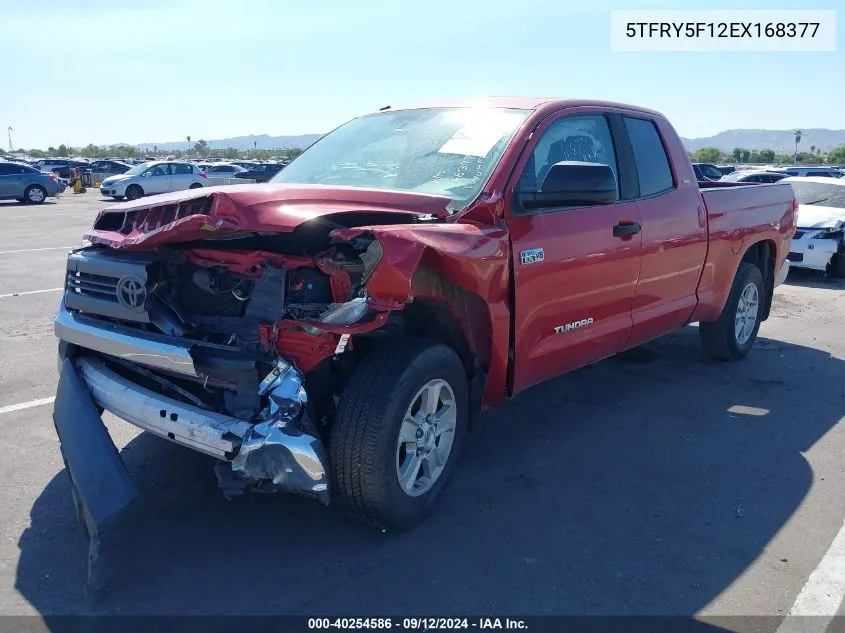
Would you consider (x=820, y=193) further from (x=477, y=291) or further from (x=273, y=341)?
(x=273, y=341)

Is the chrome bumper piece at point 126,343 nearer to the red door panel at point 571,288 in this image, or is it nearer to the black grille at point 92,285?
the black grille at point 92,285

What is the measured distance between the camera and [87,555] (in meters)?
3.40

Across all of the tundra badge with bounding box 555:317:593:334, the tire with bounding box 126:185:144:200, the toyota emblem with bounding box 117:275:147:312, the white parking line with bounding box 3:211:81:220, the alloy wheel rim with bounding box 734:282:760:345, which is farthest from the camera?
the tire with bounding box 126:185:144:200

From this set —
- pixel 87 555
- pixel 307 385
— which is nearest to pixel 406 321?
pixel 307 385

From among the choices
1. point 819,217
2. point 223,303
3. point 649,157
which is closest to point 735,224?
point 649,157

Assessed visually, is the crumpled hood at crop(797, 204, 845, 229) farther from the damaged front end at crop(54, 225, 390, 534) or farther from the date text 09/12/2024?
the date text 09/12/2024

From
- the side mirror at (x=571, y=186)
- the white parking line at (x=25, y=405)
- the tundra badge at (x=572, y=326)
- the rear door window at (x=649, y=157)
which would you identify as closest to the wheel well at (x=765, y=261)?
the rear door window at (x=649, y=157)

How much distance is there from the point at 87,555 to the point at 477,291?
2126 millimetres

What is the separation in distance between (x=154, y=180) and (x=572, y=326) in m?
28.2

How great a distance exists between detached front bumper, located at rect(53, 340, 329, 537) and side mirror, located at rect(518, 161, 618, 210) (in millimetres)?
1623

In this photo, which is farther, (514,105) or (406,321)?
(514,105)

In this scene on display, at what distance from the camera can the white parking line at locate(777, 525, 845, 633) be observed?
10.1 feet

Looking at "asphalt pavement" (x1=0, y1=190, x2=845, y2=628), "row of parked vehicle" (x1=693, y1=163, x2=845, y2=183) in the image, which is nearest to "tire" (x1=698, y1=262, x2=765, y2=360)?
"asphalt pavement" (x1=0, y1=190, x2=845, y2=628)

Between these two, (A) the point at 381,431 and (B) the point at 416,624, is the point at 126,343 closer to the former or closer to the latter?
(A) the point at 381,431
